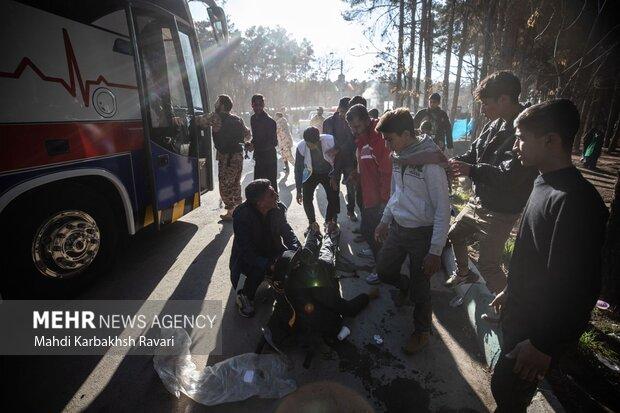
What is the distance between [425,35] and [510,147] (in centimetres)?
1044

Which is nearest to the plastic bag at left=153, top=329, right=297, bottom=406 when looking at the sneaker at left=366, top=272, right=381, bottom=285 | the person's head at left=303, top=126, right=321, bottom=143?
the sneaker at left=366, top=272, right=381, bottom=285

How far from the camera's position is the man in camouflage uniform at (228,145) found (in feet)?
17.4

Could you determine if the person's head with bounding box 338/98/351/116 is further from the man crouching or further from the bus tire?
the bus tire

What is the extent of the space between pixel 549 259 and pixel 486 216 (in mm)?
1650

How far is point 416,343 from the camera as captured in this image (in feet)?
8.49

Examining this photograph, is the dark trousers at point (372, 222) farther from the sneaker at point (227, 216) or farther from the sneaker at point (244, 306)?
the sneaker at point (227, 216)

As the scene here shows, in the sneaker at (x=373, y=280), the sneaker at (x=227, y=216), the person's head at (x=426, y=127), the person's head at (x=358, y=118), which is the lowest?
the sneaker at (x=373, y=280)

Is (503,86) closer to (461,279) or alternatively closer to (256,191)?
(461,279)

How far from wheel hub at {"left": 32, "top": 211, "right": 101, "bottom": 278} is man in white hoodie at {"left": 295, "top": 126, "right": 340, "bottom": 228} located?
2.70 m

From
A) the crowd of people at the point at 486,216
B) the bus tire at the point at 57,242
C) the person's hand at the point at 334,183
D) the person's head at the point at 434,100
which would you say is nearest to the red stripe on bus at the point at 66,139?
the bus tire at the point at 57,242

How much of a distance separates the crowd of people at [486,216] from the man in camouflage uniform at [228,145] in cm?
3

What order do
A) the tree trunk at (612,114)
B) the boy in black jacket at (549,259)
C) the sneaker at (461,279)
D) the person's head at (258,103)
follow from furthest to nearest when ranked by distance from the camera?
the tree trunk at (612,114) < the person's head at (258,103) < the sneaker at (461,279) < the boy in black jacket at (549,259)

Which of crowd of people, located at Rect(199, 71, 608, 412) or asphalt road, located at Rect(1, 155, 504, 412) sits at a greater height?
crowd of people, located at Rect(199, 71, 608, 412)

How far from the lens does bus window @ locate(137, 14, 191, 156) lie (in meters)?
3.86
